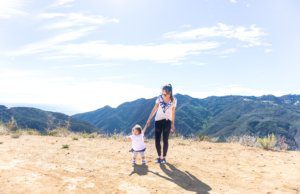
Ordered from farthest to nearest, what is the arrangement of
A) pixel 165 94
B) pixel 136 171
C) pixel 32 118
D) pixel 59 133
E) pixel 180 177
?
pixel 32 118 → pixel 59 133 → pixel 165 94 → pixel 136 171 → pixel 180 177

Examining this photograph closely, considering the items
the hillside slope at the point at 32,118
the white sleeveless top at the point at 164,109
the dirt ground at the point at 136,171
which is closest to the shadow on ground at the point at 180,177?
the dirt ground at the point at 136,171

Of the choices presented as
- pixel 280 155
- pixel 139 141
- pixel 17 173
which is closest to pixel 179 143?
pixel 280 155

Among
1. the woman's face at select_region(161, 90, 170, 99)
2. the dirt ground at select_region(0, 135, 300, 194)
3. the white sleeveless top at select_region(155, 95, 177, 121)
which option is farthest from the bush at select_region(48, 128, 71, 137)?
the woman's face at select_region(161, 90, 170, 99)

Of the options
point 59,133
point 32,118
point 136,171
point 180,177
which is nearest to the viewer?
point 180,177

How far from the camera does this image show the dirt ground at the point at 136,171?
8656 millimetres

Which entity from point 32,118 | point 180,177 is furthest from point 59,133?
point 32,118

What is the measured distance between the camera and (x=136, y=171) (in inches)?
403

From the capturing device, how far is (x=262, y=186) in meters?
9.48

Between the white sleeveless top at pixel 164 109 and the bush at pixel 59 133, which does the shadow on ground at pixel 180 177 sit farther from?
the bush at pixel 59 133

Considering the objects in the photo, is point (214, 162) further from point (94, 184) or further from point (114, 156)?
point (94, 184)

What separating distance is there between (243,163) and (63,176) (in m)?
6.06

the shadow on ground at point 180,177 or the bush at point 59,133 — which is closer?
the shadow on ground at point 180,177

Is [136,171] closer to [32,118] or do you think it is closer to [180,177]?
[180,177]

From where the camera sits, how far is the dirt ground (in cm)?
866
